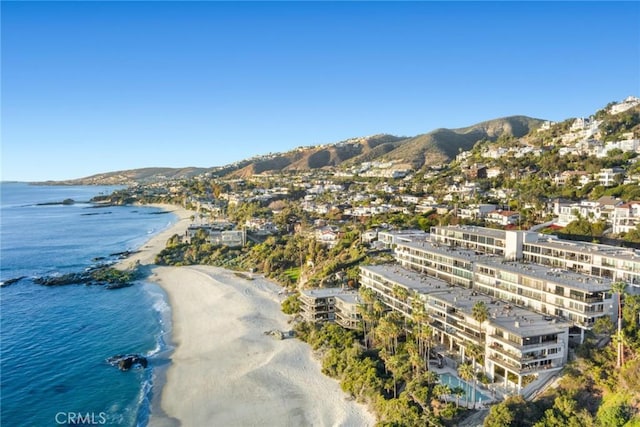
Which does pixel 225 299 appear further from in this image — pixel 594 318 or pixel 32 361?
pixel 594 318

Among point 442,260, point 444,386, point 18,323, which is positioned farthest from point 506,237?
point 18,323

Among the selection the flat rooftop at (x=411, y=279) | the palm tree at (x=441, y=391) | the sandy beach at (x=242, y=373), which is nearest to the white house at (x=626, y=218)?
the flat rooftop at (x=411, y=279)

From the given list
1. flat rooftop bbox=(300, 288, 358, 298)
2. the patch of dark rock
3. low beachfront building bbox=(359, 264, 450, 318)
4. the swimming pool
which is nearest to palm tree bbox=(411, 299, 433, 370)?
low beachfront building bbox=(359, 264, 450, 318)

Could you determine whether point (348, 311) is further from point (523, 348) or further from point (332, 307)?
point (523, 348)

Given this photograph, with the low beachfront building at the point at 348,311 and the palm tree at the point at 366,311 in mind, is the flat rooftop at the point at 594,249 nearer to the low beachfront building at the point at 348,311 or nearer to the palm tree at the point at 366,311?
the palm tree at the point at 366,311

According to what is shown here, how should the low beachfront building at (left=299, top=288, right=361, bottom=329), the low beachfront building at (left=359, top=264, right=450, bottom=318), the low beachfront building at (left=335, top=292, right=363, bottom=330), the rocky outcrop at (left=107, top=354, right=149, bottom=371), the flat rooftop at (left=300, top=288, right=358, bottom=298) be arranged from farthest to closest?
the flat rooftop at (left=300, top=288, right=358, bottom=298) → the low beachfront building at (left=299, top=288, right=361, bottom=329) → the low beachfront building at (left=335, top=292, right=363, bottom=330) → the low beachfront building at (left=359, top=264, right=450, bottom=318) → the rocky outcrop at (left=107, top=354, right=149, bottom=371)

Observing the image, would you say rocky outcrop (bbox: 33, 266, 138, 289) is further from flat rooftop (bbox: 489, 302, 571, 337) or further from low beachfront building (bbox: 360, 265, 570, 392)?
flat rooftop (bbox: 489, 302, 571, 337)
